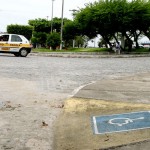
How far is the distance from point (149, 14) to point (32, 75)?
100ft

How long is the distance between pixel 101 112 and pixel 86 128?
55.9 inches

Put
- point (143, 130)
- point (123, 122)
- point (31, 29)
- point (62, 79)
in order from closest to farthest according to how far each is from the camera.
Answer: point (143, 130) → point (123, 122) → point (62, 79) → point (31, 29)

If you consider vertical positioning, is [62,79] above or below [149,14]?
below

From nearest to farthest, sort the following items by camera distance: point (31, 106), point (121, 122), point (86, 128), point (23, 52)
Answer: point (86, 128) → point (121, 122) → point (31, 106) → point (23, 52)

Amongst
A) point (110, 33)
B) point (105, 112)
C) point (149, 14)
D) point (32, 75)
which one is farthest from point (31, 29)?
point (105, 112)

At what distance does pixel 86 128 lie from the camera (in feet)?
25.9

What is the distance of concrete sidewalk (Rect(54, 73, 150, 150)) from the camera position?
270 inches

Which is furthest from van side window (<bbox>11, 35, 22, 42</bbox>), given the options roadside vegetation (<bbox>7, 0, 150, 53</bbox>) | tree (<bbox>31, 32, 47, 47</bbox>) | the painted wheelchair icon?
tree (<bbox>31, 32, 47, 47</bbox>)

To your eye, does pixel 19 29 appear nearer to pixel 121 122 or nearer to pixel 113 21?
pixel 113 21

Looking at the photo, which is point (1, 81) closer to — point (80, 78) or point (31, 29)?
point (80, 78)

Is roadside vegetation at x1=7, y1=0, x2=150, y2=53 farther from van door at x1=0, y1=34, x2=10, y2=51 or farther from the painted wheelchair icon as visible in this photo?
the painted wheelchair icon

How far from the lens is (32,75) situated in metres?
17.0

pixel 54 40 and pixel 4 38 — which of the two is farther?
pixel 54 40

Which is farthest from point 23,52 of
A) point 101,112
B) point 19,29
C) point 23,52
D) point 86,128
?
point 19,29
